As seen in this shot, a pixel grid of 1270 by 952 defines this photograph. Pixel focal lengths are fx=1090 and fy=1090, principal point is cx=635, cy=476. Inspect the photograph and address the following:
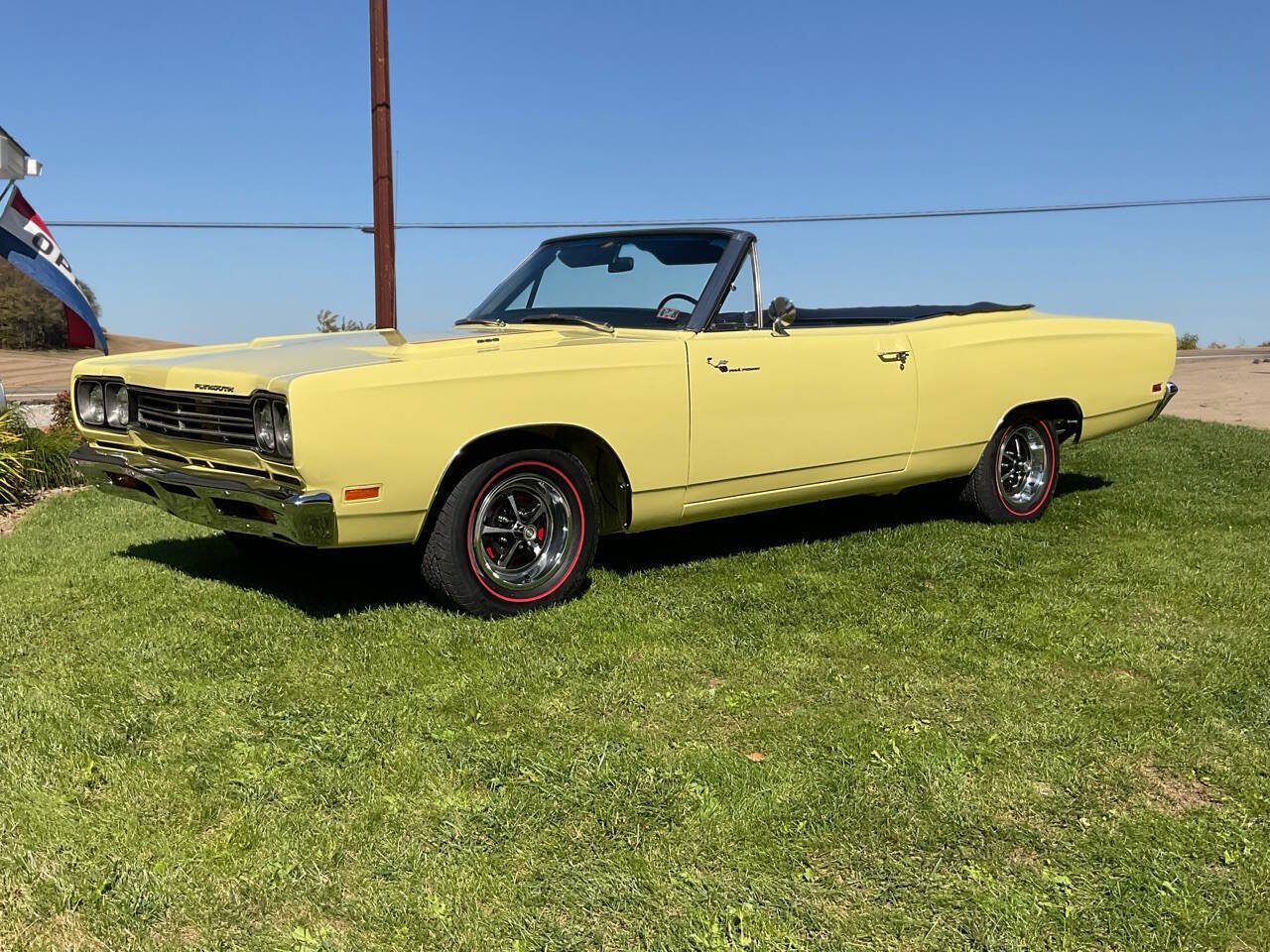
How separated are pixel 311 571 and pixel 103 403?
117 cm

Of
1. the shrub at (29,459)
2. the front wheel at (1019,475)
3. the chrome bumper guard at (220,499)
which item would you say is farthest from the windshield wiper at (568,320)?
the shrub at (29,459)

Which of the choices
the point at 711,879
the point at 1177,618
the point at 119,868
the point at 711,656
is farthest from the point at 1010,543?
the point at 119,868

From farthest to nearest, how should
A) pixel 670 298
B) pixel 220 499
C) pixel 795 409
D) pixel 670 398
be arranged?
pixel 670 298
pixel 795 409
pixel 670 398
pixel 220 499

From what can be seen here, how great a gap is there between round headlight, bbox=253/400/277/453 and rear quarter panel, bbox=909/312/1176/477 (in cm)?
328

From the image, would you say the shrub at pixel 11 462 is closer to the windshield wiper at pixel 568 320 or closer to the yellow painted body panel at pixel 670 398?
the yellow painted body panel at pixel 670 398

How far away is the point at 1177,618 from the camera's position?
4.40m

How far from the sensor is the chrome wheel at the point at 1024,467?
639 centimetres

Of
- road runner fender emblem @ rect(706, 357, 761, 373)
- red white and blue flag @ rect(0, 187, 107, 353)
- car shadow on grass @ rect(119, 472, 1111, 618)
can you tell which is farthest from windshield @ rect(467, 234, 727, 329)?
red white and blue flag @ rect(0, 187, 107, 353)

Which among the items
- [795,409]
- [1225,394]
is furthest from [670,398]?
[1225,394]

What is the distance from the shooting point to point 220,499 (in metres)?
4.13

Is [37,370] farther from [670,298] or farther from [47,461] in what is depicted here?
[670,298]

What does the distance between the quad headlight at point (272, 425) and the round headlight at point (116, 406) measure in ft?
3.44

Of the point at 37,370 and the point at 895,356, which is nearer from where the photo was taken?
the point at 895,356

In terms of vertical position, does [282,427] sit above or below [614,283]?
below
